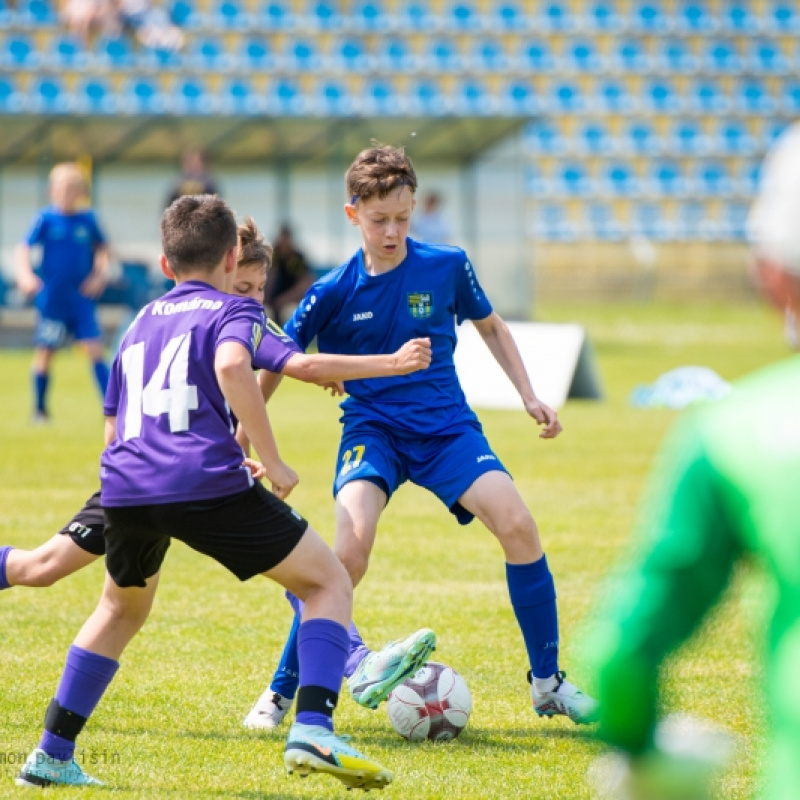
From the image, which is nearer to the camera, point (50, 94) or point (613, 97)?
point (50, 94)

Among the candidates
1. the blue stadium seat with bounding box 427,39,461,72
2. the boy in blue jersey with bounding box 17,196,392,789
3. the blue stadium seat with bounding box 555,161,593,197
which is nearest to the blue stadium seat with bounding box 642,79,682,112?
the blue stadium seat with bounding box 555,161,593,197

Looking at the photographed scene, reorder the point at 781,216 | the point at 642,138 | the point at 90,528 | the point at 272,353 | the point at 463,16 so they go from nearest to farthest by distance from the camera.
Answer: the point at 781,216, the point at 272,353, the point at 90,528, the point at 463,16, the point at 642,138

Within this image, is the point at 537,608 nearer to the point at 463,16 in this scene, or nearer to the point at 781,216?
the point at 781,216

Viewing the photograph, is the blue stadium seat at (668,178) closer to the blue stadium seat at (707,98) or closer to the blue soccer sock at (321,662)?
the blue stadium seat at (707,98)

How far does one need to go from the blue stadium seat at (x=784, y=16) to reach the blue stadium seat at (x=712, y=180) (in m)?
3.06

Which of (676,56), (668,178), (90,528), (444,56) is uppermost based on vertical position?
(676,56)

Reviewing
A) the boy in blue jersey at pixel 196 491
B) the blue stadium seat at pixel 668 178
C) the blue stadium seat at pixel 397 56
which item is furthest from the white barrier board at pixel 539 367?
the blue stadium seat at pixel 668 178

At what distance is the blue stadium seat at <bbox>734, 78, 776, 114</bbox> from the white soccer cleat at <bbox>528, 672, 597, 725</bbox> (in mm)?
24354

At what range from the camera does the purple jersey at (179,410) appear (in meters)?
3.28

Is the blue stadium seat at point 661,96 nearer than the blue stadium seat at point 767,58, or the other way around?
the blue stadium seat at point 661,96

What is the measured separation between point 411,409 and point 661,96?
23783 mm

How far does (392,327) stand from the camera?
4477 mm

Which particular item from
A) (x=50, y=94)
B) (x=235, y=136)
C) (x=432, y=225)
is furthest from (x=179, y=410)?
(x=50, y=94)

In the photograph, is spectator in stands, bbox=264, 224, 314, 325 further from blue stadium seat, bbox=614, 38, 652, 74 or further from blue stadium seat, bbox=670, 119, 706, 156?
blue stadium seat, bbox=670, 119, 706, 156
